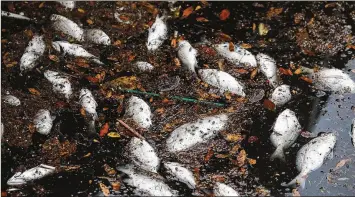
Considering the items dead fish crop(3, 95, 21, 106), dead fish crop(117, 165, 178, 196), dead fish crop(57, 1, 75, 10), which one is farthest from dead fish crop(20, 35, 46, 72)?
dead fish crop(117, 165, 178, 196)

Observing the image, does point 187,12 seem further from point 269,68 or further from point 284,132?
point 284,132

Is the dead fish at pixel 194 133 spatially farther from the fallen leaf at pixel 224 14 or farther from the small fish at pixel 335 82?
the fallen leaf at pixel 224 14

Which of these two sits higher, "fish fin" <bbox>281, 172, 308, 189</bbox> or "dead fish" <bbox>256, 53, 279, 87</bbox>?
"dead fish" <bbox>256, 53, 279, 87</bbox>

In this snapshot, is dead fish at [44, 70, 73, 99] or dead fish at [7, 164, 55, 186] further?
dead fish at [44, 70, 73, 99]

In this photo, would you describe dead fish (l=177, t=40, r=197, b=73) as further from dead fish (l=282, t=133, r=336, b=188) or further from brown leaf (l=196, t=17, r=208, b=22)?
dead fish (l=282, t=133, r=336, b=188)

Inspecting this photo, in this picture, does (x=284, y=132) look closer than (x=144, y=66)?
Yes

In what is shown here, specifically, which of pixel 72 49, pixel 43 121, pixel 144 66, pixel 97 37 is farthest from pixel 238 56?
pixel 43 121

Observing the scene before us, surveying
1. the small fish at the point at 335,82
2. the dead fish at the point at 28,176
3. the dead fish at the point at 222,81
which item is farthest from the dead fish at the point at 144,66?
the small fish at the point at 335,82

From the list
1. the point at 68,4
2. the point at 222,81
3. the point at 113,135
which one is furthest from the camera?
the point at 68,4
